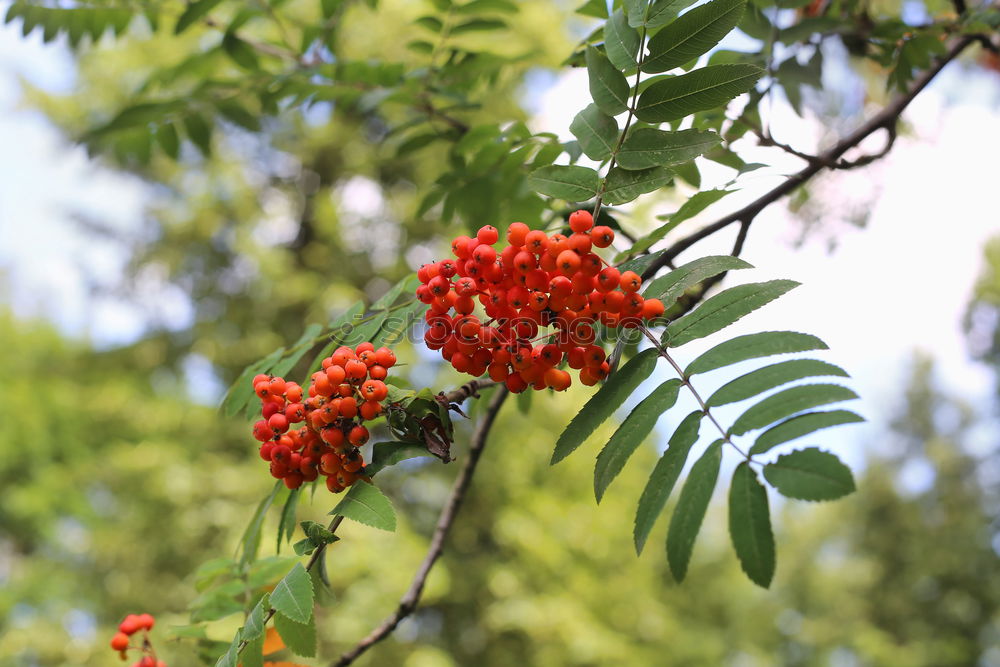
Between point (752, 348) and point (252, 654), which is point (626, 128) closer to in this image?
point (752, 348)

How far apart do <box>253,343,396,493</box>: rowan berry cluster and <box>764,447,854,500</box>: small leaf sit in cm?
49

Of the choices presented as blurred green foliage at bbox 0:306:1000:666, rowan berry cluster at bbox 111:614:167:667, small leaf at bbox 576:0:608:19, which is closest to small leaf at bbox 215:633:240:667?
rowan berry cluster at bbox 111:614:167:667

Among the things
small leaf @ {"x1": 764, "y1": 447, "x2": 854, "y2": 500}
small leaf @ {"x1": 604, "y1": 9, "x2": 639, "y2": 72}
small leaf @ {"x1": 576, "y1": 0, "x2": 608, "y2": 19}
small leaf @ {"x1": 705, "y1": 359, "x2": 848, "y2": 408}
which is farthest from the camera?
small leaf @ {"x1": 576, "y1": 0, "x2": 608, "y2": 19}

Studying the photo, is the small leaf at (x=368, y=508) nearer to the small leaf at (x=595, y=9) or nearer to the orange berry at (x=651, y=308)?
the orange berry at (x=651, y=308)

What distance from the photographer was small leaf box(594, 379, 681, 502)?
0.90 metres

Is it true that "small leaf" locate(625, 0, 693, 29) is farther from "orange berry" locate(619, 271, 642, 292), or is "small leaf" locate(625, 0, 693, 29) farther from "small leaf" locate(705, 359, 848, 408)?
"small leaf" locate(705, 359, 848, 408)

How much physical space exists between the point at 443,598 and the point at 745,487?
9012 millimetres

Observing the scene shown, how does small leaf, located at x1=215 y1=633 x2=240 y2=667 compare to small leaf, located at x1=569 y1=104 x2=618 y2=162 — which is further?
small leaf, located at x1=569 y1=104 x2=618 y2=162

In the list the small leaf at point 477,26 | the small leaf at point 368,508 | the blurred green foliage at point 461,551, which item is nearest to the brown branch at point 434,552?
the small leaf at point 368,508

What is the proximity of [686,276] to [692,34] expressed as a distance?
33 cm

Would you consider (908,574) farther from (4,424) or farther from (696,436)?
(4,424)

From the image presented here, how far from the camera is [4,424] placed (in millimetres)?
12531

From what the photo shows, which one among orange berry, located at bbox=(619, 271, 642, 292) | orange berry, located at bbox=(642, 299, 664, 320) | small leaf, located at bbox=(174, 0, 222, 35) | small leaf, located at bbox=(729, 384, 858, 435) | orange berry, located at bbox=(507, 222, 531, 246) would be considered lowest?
small leaf, located at bbox=(729, 384, 858, 435)

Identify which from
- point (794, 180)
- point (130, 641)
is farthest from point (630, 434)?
point (130, 641)
